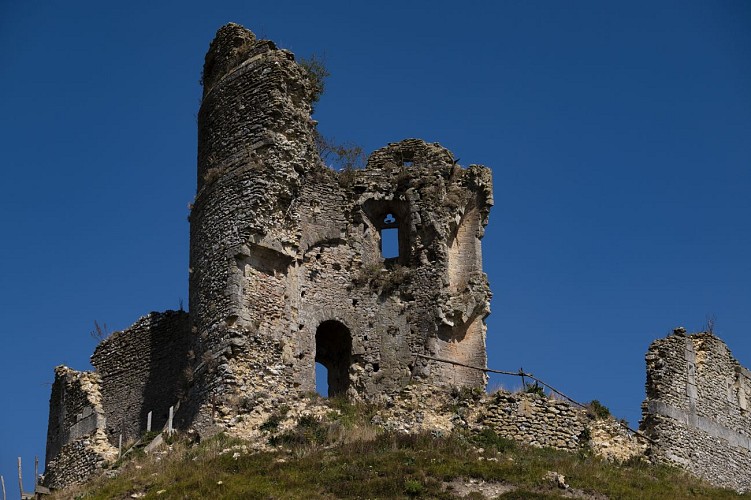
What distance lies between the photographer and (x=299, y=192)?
38750 mm

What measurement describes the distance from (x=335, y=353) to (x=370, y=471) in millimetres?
8996

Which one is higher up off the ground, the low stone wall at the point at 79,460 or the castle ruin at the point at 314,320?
the castle ruin at the point at 314,320

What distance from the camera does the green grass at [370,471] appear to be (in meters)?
30.4

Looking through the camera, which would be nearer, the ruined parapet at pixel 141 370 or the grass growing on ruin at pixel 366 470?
the grass growing on ruin at pixel 366 470

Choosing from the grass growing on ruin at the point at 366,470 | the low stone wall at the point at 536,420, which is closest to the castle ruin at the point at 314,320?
the low stone wall at the point at 536,420

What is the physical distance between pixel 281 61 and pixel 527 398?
1116 centimetres

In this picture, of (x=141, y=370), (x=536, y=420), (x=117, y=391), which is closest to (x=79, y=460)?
(x=117, y=391)

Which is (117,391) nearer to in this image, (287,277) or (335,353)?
(335,353)

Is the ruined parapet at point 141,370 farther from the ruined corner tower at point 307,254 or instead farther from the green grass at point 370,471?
the green grass at point 370,471

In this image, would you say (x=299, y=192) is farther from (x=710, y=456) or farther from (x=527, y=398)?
(x=710, y=456)

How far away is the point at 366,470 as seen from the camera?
31.4m

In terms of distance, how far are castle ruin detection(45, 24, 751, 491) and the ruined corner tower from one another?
4 cm

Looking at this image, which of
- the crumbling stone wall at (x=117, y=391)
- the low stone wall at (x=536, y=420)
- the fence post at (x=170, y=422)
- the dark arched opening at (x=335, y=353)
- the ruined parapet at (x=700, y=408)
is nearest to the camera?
the low stone wall at (x=536, y=420)

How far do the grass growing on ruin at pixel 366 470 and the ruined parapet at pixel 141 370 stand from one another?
5.14m
